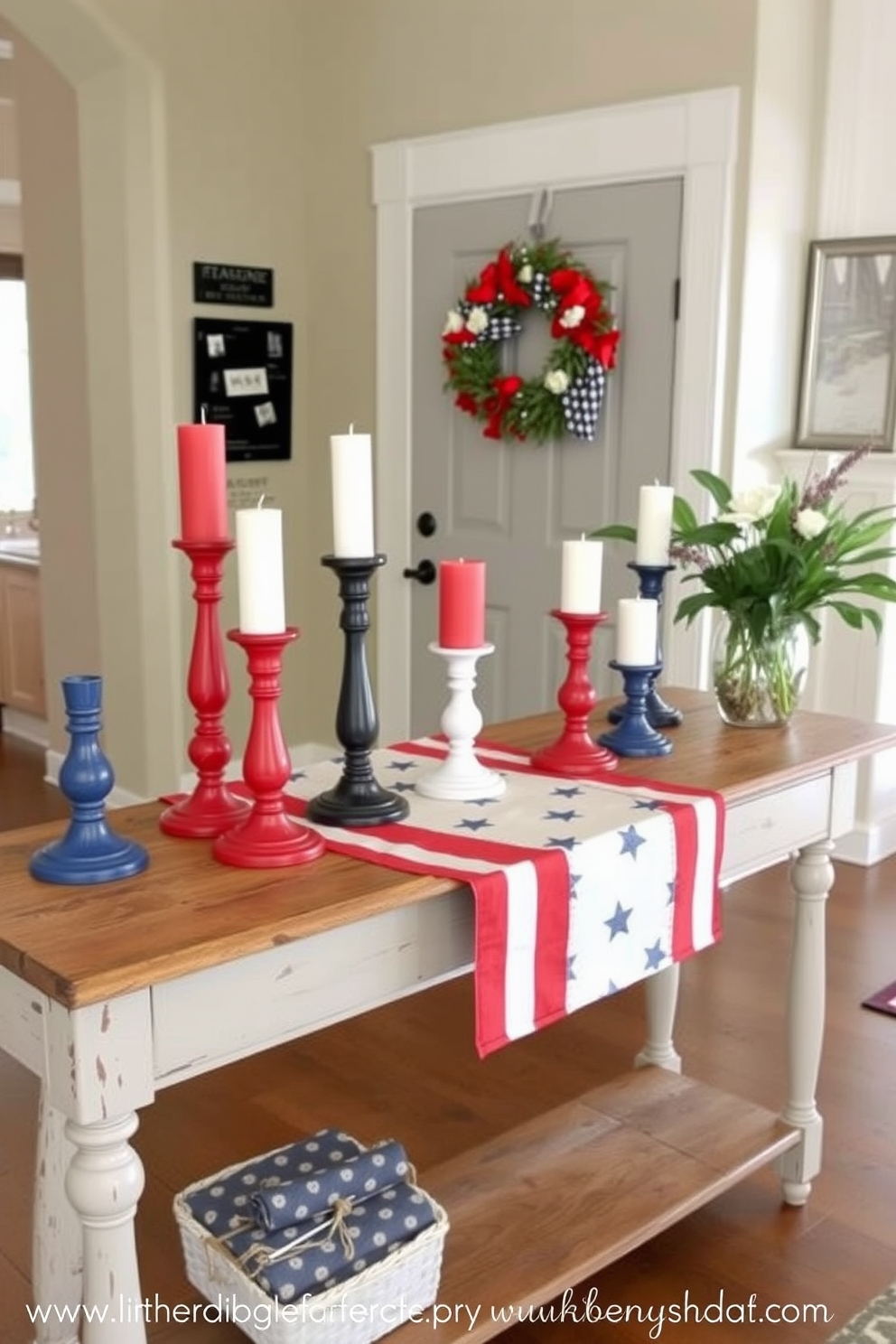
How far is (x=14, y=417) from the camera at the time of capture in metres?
7.05

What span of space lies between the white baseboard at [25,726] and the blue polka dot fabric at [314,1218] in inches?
153

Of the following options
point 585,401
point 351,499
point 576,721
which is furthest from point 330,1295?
→ point 585,401

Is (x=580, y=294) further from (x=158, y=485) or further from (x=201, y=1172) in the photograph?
(x=201, y=1172)

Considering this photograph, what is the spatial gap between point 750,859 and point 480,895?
69cm

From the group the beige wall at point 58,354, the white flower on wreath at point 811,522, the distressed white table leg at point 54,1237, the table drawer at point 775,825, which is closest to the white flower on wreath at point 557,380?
the beige wall at point 58,354

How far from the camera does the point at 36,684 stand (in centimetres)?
548

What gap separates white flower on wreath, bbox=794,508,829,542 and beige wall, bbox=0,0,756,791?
1.69 metres

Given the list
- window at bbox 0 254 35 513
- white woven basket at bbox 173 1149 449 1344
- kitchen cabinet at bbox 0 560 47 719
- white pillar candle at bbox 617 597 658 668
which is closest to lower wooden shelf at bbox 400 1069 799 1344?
white woven basket at bbox 173 1149 449 1344

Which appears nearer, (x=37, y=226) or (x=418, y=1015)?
(x=418, y=1015)

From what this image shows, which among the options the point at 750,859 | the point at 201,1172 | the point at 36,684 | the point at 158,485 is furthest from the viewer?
the point at 36,684

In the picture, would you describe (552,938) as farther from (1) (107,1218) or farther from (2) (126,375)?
(2) (126,375)

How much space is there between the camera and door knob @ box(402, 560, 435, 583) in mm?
4500

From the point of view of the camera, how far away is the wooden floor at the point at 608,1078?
216cm

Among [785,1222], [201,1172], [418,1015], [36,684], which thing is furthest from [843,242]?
[36,684]
